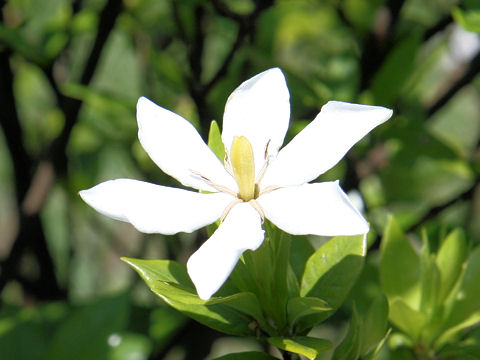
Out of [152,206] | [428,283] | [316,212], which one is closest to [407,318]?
[428,283]

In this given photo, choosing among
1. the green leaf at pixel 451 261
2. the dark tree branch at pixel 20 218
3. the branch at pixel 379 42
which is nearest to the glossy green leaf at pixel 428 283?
the green leaf at pixel 451 261

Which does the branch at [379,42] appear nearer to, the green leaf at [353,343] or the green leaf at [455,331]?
the green leaf at [455,331]

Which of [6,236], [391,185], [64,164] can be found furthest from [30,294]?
[391,185]

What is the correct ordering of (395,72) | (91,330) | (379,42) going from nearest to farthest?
(91,330) → (395,72) → (379,42)

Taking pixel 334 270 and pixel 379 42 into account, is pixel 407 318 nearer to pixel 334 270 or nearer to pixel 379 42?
pixel 334 270

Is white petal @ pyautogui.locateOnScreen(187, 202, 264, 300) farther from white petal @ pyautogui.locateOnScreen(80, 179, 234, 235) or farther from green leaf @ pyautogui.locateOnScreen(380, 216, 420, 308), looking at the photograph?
green leaf @ pyautogui.locateOnScreen(380, 216, 420, 308)
